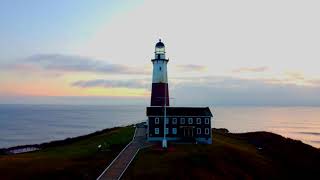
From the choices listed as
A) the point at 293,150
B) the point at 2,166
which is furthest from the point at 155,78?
the point at 2,166

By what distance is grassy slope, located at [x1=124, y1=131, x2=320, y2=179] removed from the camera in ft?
144

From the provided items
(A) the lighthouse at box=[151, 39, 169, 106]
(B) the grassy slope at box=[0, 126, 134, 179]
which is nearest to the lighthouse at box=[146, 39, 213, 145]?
(A) the lighthouse at box=[151, 39, 169, 106]

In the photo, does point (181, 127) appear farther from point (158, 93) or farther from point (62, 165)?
point (62, 165)

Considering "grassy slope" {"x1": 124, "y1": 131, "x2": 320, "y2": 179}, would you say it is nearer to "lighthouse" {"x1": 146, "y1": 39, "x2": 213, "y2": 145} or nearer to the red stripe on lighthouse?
"lighthouse" {"x1": 146, "y1": 39, "x2": 213, "y2": 145}

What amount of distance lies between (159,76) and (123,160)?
23071mm

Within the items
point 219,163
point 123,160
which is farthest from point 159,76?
point 219,163

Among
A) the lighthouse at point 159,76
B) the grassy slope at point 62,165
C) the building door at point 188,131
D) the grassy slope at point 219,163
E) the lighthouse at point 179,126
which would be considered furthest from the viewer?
the lighthouse at point 159,76

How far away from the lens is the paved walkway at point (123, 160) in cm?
4094

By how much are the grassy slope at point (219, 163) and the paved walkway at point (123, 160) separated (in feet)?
3.05

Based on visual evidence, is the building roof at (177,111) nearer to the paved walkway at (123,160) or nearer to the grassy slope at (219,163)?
the paved walkway at (123,160)

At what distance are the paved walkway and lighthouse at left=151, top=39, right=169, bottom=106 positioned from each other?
719 centimetres

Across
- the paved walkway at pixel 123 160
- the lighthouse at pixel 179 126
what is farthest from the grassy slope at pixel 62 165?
the lighthouse at pixel 179 126

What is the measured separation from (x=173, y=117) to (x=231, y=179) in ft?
61.5

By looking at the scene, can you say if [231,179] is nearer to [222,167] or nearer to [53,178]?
[222,167]
